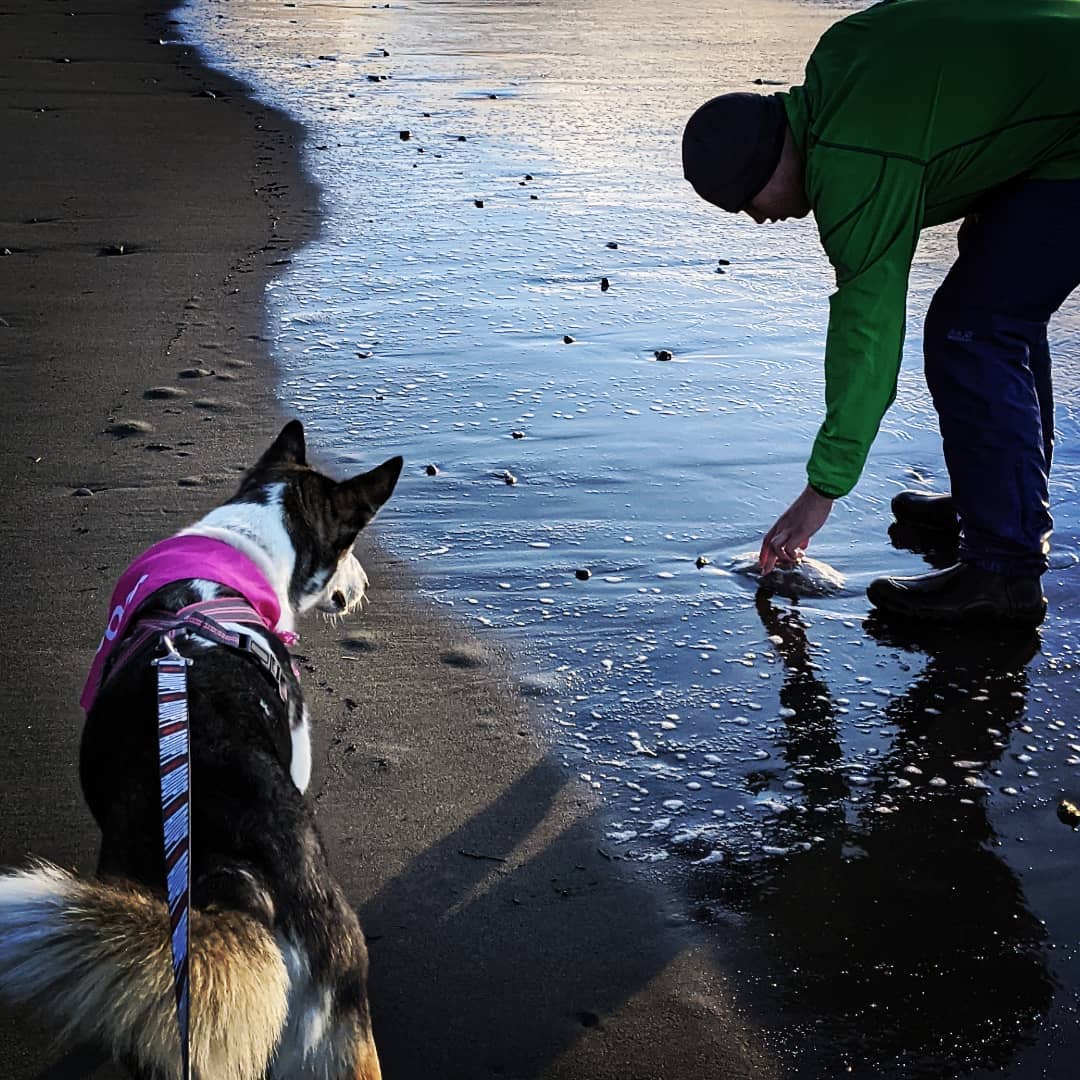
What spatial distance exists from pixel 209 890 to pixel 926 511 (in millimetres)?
3500

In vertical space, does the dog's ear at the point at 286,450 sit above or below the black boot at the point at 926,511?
above

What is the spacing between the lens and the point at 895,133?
11.4 feet


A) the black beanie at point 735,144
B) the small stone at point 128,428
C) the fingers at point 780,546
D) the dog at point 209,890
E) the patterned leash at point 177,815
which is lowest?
the small stone at point 128,428

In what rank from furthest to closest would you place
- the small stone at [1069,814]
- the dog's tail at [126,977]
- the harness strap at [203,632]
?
the small stone at [1069,814] → the harness strap at [203,632] → the dog's tail at [126,977]

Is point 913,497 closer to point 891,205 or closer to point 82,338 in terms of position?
point 891,205

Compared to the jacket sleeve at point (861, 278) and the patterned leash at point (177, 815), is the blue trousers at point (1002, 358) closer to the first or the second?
the jacket sleeve at point (861, 278)

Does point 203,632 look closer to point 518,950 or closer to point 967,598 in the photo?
point 518,950

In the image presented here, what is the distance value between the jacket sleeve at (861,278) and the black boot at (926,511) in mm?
1298

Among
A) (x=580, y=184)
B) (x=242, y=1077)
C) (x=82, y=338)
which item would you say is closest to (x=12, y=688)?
(x=242, y=1077)

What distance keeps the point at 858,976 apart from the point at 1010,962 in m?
0.36

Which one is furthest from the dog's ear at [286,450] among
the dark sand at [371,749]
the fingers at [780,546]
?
the fingers at [780,546]

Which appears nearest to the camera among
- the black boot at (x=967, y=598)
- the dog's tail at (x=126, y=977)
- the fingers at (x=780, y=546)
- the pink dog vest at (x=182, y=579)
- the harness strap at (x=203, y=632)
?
the dog's tail at (x=126, y=977)

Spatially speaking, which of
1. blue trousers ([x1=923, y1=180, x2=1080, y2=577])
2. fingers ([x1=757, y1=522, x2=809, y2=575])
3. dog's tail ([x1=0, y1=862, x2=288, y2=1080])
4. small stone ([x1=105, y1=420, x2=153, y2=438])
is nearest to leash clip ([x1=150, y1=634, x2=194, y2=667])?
dog's tail ([x1=0, y1=862, x2=288, y2=1080])

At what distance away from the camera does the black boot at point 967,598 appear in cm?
Result: 425
